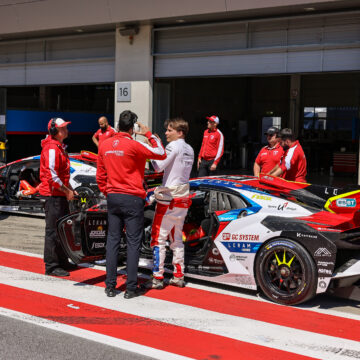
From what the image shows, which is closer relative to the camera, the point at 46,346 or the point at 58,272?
the point at 46,346

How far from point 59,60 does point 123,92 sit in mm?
2721

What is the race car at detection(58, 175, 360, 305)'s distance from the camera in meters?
5.41

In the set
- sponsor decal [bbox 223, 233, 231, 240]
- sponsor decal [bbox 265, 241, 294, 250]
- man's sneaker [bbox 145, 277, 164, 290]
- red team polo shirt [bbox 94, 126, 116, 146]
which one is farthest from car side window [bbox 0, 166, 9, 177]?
sponsor decal [bbox 265, 241, 294, 250]

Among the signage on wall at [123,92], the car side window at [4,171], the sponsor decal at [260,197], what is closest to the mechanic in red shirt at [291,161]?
the sponsor decal at [260,197]

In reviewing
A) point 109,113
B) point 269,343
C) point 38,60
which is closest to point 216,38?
point 38,60

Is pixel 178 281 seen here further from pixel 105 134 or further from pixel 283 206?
pixel 105 134

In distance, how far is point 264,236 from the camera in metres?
5.73

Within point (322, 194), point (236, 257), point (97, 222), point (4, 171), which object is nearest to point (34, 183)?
point (4, 171)

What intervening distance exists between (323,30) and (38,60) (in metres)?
8.67

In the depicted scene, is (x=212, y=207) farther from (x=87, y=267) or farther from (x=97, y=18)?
(x=97, y=18)

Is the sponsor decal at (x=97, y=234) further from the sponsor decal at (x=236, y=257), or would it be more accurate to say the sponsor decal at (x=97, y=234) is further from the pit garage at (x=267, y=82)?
the pit garage at (x=267, y=82)

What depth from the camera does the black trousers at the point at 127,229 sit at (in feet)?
19.1

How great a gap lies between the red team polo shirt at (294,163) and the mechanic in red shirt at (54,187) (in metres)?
3.68

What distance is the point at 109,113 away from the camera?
2541 centimetres
